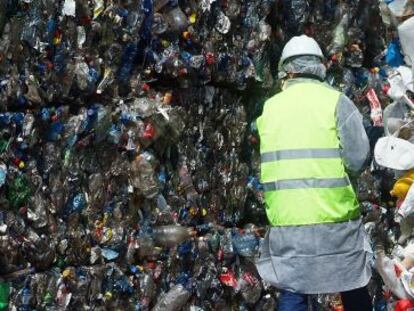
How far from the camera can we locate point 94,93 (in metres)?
4.98

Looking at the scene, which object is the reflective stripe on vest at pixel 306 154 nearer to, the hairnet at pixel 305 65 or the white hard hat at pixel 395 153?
the hairnet at pixel 305 65

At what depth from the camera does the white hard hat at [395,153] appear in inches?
197

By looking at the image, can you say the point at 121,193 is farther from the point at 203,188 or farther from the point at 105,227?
the point at 203,188

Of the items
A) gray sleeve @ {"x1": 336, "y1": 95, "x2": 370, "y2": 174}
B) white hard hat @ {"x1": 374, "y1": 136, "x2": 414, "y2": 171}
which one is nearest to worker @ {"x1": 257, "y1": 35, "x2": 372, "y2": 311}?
gray sleeve @ {"x1": 336, "y1": 95, "x2": 370, "y2": 174}

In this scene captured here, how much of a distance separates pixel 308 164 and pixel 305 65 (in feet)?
1.72

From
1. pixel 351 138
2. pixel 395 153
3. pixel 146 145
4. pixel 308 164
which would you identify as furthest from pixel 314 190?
pixel 146 145

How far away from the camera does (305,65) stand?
15.8ft

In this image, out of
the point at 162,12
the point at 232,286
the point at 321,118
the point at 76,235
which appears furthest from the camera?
the point at 232,286

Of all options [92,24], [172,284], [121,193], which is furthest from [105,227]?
[92,24]

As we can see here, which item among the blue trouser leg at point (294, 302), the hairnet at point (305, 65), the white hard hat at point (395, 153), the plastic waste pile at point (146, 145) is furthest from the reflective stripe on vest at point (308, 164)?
the plastic waste pile at point (146, 145)

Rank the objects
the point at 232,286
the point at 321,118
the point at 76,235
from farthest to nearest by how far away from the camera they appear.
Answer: the point at 232,286, the point at 76,235, the point at 321,118

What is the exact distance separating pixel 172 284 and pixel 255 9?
1.71 meters

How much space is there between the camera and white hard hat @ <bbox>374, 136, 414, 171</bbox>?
5016 mm

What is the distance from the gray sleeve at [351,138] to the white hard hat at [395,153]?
45cm
